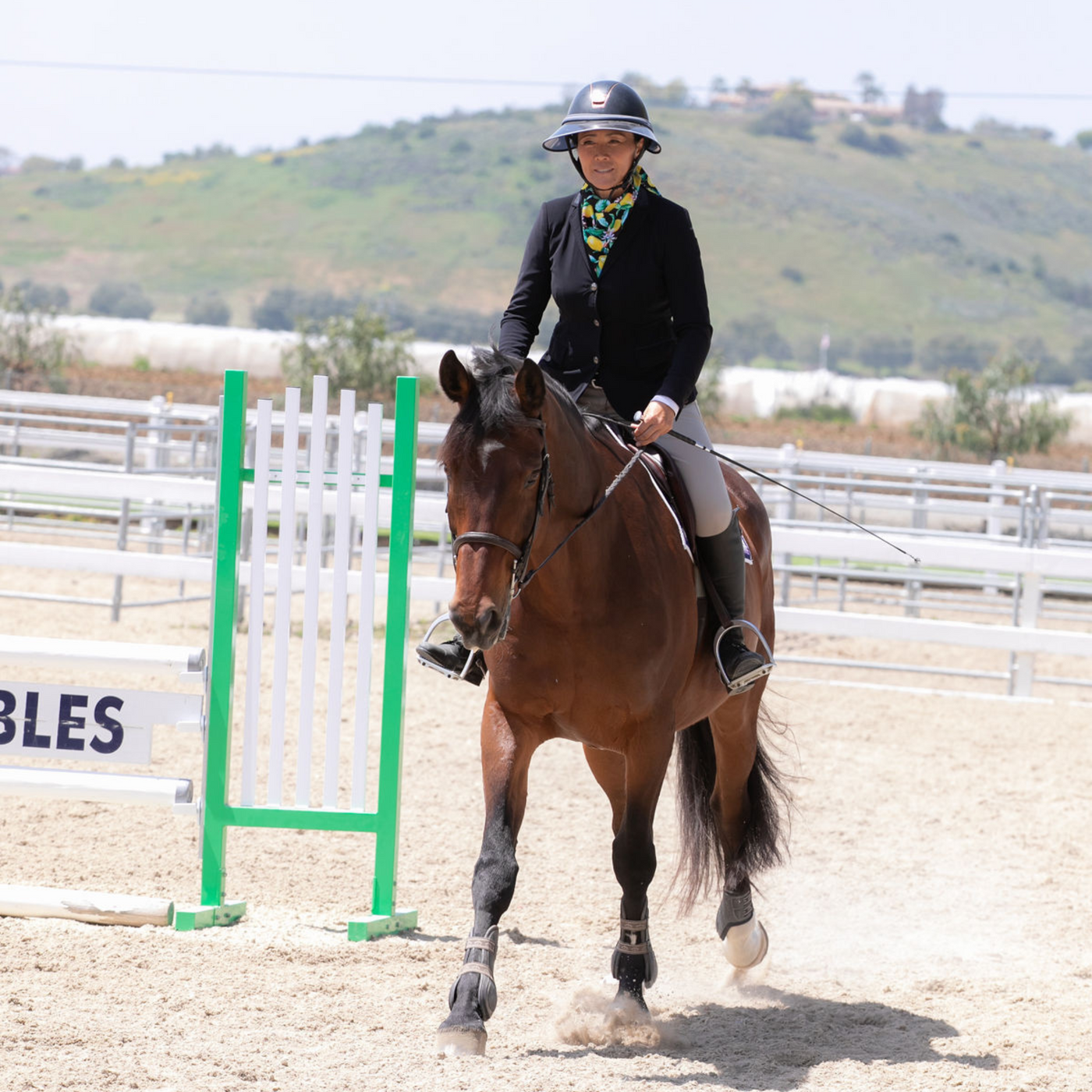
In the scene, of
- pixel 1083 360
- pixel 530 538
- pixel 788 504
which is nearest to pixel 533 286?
pixel 530 538

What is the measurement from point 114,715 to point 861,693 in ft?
22.6

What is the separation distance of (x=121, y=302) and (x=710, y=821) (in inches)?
4135

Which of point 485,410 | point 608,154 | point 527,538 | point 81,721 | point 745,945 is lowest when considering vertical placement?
point 745,945

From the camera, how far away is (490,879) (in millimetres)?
3705

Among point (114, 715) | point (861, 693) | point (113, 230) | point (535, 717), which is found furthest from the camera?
point (113, 230)

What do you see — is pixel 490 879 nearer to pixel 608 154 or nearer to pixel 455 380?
pixel 455 380

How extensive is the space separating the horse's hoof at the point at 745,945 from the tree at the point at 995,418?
27.9 meters

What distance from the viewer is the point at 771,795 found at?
16.5ft

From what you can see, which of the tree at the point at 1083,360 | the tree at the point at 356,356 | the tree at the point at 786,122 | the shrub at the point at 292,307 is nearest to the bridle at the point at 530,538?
the tree at the point at 356,356

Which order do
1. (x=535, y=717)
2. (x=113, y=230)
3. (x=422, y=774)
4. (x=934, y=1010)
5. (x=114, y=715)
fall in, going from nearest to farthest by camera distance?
(x=535, y=717) < (x=934, y=1010) < (x=114, y=715) < (x=422, y=774) < (x=113, y=230)

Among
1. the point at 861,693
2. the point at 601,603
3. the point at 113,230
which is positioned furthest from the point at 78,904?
the point at 113,230

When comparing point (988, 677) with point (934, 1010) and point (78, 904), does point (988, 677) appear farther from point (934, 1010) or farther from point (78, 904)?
point (78, 904)

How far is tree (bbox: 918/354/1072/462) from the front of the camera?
105 feet

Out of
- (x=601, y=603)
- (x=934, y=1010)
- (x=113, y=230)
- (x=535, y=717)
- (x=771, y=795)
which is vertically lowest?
(x=934, y=1010)
